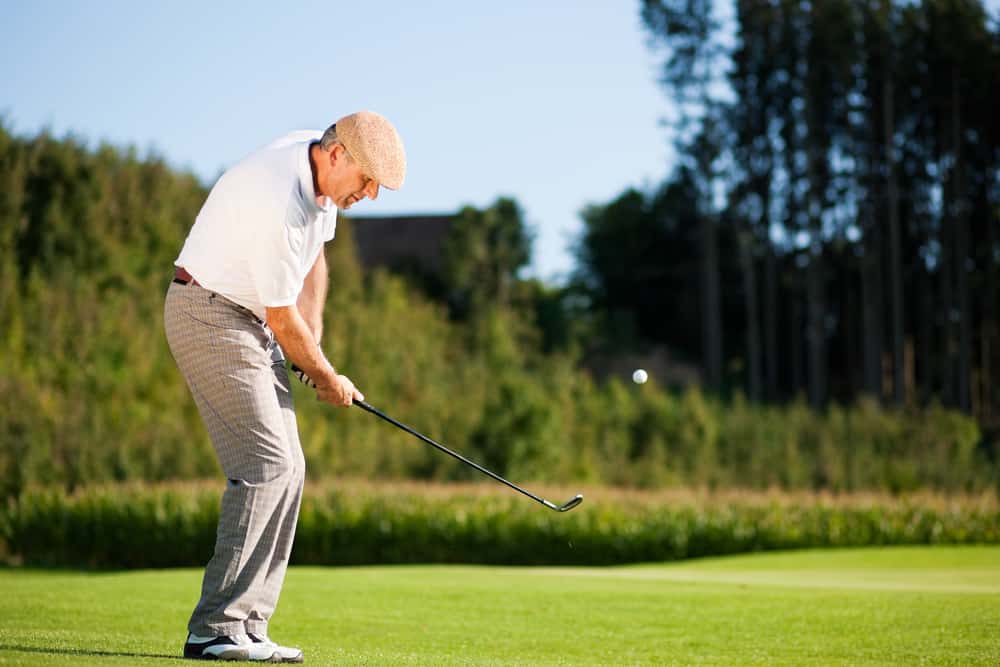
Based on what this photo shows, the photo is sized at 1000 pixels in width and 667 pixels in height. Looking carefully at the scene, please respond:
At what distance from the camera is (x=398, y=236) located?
36.3m

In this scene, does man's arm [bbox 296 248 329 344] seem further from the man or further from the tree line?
the tree line

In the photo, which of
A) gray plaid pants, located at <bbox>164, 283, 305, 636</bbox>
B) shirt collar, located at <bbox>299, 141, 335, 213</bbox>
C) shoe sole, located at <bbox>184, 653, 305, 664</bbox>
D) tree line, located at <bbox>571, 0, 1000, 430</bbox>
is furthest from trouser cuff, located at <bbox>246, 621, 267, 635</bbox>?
tree line, located at <bbox>571, 0, 1000, 430</bbox>

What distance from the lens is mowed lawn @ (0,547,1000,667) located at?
4379mm

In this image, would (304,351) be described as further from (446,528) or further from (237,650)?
(446,528)

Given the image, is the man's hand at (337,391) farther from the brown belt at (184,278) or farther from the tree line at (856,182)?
the tree line at (856,182)

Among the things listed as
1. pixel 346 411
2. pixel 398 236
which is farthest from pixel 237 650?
pixel 398 236

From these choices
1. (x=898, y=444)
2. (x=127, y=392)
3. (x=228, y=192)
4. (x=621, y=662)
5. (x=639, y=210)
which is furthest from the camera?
(x=639, y=210)

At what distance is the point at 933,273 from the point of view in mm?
30938

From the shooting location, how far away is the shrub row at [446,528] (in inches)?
522

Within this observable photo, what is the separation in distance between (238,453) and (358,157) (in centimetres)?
102

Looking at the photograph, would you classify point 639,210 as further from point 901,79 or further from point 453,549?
point 453,549

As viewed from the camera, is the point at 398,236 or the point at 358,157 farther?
the point at 398,236

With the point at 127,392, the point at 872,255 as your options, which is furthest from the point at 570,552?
the point at 872,255

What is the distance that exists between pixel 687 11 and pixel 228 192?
90.3ft
